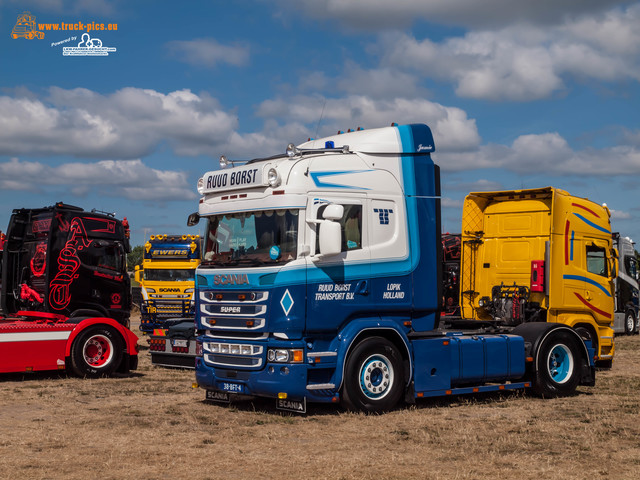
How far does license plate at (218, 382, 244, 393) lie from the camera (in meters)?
11.2

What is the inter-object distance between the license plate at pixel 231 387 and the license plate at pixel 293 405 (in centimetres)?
55

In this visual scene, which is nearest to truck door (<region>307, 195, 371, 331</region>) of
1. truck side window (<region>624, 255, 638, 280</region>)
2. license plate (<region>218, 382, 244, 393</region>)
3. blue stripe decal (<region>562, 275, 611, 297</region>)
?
license plate (<region>218, 382, 244, 393</region>)

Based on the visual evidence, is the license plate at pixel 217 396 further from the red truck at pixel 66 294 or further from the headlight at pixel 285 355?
the red truck at pixel 66 294

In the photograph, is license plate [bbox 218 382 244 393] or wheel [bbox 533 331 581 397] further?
Result: wheel [bbox 533 331 581 397]

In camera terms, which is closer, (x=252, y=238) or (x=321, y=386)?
(x=321, y=386)

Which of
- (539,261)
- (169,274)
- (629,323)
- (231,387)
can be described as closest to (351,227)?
(231,387)

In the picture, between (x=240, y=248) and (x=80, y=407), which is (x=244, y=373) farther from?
(x=80, y=407)

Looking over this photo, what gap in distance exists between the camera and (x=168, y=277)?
2752 cm

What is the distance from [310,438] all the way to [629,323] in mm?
22195

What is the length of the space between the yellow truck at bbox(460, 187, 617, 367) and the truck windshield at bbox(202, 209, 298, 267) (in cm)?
550

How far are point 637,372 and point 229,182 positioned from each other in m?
9.97

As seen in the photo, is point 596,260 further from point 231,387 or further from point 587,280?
point 231,387

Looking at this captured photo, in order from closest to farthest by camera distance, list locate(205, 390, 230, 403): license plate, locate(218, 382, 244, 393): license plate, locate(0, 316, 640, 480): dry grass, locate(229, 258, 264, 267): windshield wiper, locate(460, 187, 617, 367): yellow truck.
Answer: locate(0, 316, 640, 480): dry grass
locate(229, 258, 264, 267): windshield wiper
locate(218, 382, 244, 393): license plate
locate(205, 390, 230, 403): license plate
locate(460, 187, 617, 367): yellow truck

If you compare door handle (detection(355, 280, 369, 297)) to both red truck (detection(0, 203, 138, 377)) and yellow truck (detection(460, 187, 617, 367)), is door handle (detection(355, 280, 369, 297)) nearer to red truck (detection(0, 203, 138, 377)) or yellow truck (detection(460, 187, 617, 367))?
yellow truck (detection(460, 187, 617, 367))
